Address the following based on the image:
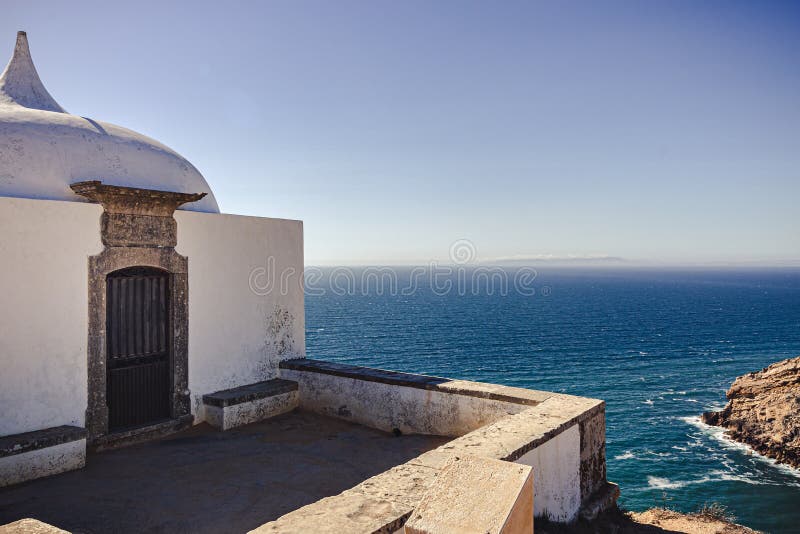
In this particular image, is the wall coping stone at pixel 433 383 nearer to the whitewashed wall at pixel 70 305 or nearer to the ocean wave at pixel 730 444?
the whitewashed wall at pixel 70 305

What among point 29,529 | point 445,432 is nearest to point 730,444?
point 445,432

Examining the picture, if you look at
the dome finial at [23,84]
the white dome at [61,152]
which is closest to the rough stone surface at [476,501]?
the white dome at [61,152]

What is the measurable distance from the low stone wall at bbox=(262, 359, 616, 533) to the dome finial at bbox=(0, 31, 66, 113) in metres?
5.08

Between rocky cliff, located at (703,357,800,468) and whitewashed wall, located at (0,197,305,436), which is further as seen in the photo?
rocky cliff, located at (703,357,800,468)

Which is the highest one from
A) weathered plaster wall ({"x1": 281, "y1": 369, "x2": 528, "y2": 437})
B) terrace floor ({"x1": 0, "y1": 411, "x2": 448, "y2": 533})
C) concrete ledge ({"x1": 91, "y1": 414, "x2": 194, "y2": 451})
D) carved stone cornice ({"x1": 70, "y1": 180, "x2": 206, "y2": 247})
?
carved stone cornice ({"x1": 70, "y1": 180, "x2": 206, "y2": 247})

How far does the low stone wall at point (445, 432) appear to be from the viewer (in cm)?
308

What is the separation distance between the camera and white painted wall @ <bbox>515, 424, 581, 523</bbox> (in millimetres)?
4273

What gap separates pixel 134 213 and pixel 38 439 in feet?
8.29

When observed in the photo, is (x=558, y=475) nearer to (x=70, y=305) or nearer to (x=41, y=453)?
(x=41, y=453)

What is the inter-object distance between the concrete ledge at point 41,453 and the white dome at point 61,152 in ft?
8.30

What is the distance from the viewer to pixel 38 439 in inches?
199

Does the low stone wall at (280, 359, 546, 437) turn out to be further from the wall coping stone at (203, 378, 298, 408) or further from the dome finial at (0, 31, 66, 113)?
the dome finial at (0, 31, 66, 113)

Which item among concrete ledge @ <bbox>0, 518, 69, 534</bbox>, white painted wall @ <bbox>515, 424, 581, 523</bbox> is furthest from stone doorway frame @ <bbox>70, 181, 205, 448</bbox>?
white painted wall @ <bbox>515, 424, 581, 523</bbox>

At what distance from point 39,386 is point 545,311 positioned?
73256 millimetres
